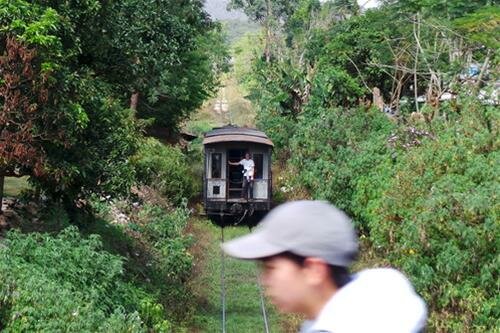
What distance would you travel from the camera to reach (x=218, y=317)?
14250 mm

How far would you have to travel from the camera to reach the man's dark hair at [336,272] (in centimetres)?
194

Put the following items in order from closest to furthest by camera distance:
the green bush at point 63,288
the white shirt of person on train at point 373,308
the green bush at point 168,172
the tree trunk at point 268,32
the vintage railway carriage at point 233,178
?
the white shirt of person on train at point 373,308 → the green bush at point 63,288 → the green bush at point 168,172 → the vintage railway carriage at point 233,178 → the tree trunk at point 268,32

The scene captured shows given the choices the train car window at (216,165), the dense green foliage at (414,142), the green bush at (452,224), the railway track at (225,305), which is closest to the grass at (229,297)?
the railway track at (225,305)

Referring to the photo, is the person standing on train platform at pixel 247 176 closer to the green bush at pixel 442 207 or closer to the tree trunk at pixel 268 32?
the green bush at pixel 442 207

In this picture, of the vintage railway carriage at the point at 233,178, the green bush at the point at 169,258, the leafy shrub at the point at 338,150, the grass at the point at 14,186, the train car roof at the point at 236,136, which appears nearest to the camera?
the green bush at the point at 169,258

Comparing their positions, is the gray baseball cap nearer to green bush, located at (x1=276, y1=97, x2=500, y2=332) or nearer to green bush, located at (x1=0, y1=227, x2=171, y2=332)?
green bush, located at (x1=0, y1=227, x2=171, y2=332)

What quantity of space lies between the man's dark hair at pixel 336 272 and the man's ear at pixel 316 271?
0.01m

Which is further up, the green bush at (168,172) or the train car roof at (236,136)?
the train car roof at (236,136)

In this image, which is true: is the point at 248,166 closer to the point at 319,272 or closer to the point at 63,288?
the point at 63,288

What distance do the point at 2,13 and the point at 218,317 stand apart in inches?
263

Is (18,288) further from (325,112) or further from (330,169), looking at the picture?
(325,112)

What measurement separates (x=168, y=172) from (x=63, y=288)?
50.0ft

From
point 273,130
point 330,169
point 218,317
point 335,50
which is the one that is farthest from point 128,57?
point 273,130

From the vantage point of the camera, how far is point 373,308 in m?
1.83
